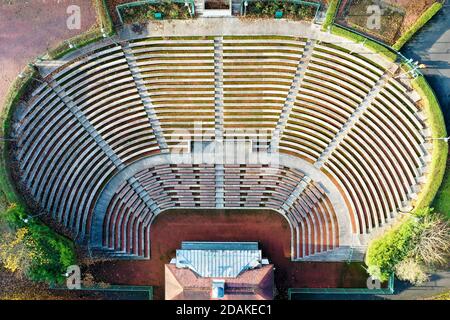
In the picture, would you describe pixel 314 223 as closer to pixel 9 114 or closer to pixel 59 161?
pixel 59 161

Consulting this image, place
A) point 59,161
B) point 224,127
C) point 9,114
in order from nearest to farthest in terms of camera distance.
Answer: point 9,114, point 59,161, point 224,127

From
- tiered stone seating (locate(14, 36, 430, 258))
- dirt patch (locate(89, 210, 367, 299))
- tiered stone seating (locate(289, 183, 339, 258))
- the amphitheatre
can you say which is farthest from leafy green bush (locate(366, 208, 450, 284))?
tiered stone seating (locate(289, 183, 339, 258))

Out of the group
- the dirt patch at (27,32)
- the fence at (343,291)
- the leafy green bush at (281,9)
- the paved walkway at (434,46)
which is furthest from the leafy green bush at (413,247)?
the dirt patch at (27,32)

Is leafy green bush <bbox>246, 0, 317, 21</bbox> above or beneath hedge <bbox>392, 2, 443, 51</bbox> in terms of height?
above

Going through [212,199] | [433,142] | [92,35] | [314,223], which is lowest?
[314,223]

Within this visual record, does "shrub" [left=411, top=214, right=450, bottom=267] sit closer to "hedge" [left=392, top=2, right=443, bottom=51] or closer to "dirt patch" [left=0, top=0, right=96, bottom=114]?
"hedge" [left=392, top=2, right=443, bottom=51]

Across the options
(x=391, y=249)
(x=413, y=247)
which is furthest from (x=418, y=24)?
(x=391, y=249)

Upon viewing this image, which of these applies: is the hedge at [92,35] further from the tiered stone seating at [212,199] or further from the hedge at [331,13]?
the hedge at [331,13]
